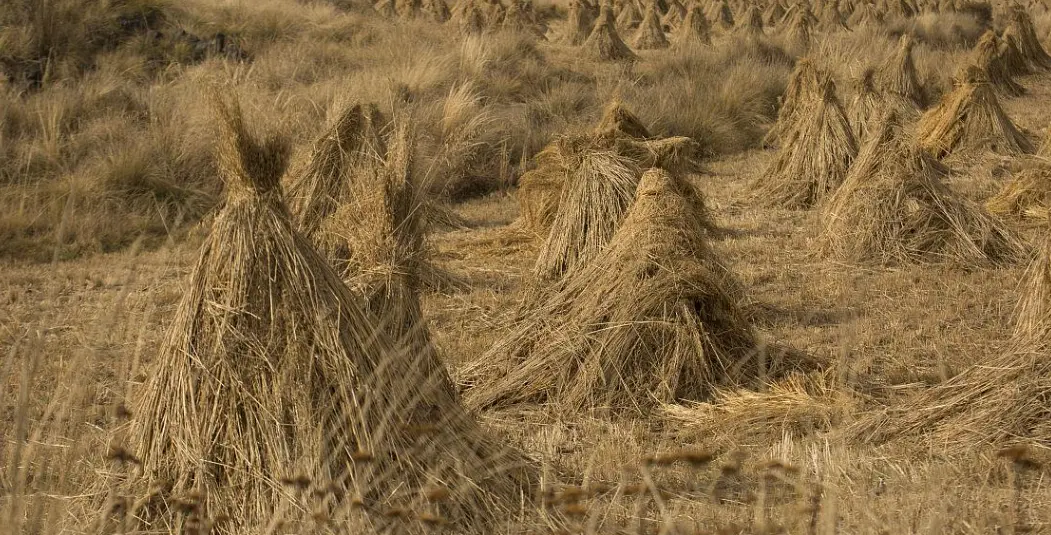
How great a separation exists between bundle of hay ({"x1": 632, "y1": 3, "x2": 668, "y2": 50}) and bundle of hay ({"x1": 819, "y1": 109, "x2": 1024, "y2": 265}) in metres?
14.5

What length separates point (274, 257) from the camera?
351 cm

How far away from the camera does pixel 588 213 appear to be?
659 centimetres

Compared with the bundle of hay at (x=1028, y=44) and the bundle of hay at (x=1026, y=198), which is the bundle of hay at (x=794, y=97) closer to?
the bundle of hay at (x=1026, y=198)

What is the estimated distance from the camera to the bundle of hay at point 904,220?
303 inches

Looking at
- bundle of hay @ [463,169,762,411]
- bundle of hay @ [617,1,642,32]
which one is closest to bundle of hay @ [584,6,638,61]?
bundle of hay @ [617,1,642,32]

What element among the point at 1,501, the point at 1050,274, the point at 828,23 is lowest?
the point at 828,23

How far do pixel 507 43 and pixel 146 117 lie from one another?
20.7 feet

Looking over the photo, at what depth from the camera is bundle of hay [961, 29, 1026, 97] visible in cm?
1493

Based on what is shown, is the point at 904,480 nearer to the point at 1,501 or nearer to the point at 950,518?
the point at 950,518

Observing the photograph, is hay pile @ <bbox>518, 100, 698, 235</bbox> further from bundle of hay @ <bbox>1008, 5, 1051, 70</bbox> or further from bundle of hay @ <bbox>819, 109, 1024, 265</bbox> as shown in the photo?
bundle of hay @ <bbox>1008, 5, 1051, 70</bbox>

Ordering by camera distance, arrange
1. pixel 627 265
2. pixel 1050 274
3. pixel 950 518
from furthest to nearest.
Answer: pixel 627 265
pixel 1050 274
pixel 950 518

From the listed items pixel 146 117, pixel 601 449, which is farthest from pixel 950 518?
pixel 146 117

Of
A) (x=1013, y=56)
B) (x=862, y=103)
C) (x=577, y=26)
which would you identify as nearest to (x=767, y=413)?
(x=862, y=103)

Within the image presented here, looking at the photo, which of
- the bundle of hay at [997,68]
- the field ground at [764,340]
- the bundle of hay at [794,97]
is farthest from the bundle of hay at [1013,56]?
the field ground at [764,340]
